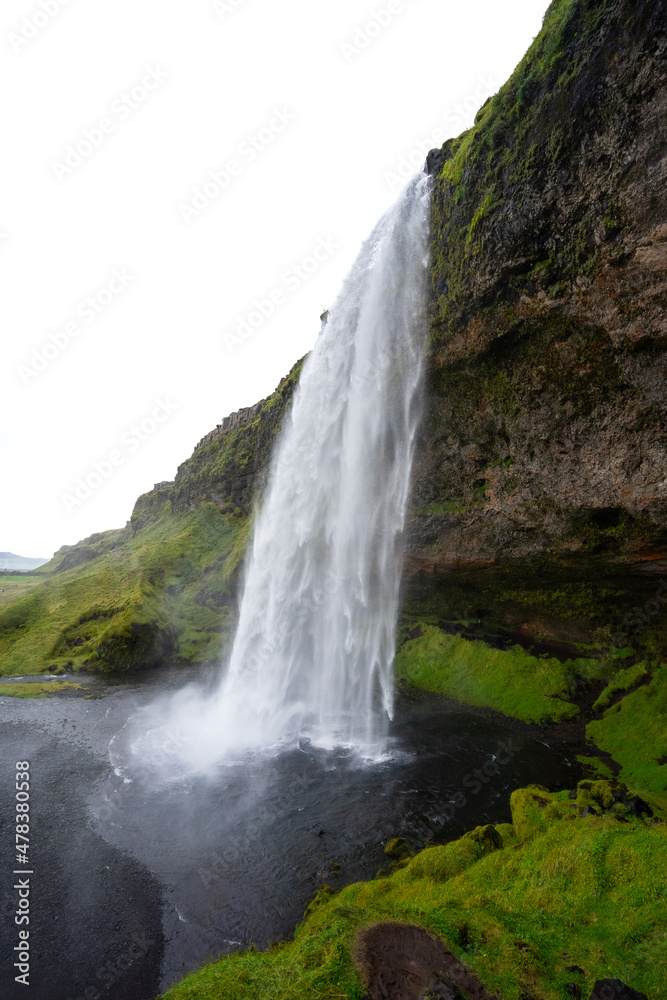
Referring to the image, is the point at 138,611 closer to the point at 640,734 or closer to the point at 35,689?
the point at 35,689

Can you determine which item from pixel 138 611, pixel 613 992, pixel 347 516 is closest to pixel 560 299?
pixel 347 516

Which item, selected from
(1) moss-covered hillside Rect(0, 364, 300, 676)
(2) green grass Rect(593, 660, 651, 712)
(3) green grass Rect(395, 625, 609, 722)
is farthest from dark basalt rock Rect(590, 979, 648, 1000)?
(1) moss-covered hillside Rect(0, 364, 300, 676)

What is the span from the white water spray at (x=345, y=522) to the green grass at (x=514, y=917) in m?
12.0

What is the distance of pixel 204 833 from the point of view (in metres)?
13.0

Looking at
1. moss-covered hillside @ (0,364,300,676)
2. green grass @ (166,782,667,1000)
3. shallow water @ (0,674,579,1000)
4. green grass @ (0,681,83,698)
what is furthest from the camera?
moss-covered hillside @ (0,364,300,676)

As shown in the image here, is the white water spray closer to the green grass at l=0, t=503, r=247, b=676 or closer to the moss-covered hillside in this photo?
the green grass at l=0, t=503, r=247, b=676

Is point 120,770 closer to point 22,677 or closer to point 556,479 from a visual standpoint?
point 22,677

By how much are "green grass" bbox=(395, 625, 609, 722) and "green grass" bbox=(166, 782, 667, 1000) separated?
36.7 feet

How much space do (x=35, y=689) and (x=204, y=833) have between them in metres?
18.5

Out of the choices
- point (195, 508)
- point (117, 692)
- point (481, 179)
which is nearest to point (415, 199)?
point (481, 179)

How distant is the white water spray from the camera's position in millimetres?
23031

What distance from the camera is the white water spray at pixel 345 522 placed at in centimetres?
2303

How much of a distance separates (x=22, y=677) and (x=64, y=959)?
2523 centimetres

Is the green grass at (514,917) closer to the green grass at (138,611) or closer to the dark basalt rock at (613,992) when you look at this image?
the dark basalt rock at (613,992)
